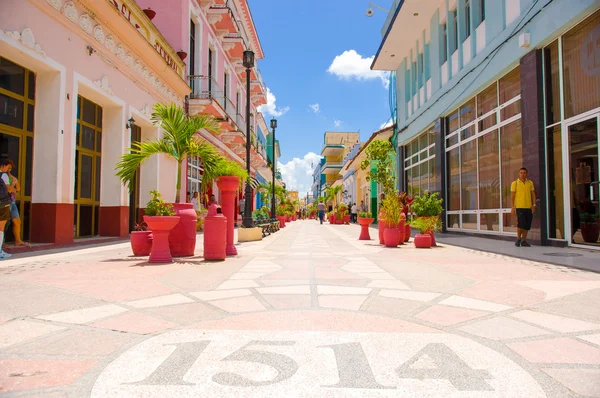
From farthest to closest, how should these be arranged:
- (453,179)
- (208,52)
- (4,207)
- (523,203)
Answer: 1. (208,52)
2. (453,179)
3. (523,203)
4. (4,207)

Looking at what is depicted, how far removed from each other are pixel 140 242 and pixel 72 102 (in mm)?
3955

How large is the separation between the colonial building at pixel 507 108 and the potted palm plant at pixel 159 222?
25.4 feet

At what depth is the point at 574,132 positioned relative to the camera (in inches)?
330

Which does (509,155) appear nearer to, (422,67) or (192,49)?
(422,67)

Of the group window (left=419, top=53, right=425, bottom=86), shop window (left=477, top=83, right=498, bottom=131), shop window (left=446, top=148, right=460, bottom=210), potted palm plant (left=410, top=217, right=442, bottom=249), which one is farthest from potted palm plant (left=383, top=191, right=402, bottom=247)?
window (left=419, top=53, right=425, bottom=86)

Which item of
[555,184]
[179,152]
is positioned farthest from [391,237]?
[179,152]

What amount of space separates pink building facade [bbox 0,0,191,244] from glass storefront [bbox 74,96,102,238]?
0.09 feet

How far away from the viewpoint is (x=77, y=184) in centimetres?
1079

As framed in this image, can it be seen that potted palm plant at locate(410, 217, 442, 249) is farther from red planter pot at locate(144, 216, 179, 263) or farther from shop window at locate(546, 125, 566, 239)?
red planter pot at locate(144, 216, 179, 263)

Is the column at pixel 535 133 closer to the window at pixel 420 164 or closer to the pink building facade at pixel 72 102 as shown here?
the window at pixel 420 164

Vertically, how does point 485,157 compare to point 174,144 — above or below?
above

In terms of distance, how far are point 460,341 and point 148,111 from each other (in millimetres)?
12982

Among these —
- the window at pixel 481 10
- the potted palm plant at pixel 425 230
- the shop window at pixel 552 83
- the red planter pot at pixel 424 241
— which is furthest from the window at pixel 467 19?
the red planter pot at pixel 424 241

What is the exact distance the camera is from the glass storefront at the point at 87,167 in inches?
426
